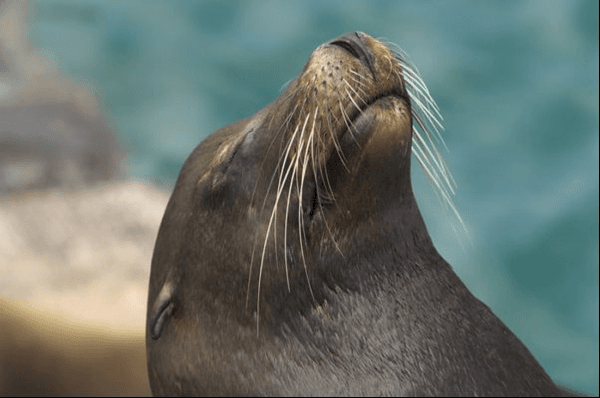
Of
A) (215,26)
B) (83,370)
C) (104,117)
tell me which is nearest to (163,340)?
(83,370)

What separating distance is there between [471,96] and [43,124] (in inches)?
171

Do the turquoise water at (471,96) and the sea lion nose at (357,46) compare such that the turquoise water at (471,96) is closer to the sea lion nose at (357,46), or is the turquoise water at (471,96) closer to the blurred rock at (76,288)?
the blurred rock at (76,288)

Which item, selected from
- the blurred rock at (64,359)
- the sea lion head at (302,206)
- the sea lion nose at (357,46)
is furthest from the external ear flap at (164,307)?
the blurred rock at (64,359)

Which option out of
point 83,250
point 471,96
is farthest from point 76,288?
point 471,96

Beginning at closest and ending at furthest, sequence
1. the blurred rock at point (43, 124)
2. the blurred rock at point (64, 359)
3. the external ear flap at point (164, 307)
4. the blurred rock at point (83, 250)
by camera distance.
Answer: the external ear flap at point (164, 307) → the blurred rock at point (64, 359) → the blurred rock at point (83, 250) → the blurred rock at point (43, 124)

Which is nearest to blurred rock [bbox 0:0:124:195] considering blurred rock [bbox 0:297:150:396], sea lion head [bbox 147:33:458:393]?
blurred rock [bbox 0:297:150:396]

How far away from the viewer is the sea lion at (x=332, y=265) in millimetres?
2971

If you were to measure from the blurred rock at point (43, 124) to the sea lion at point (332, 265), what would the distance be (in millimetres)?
4998

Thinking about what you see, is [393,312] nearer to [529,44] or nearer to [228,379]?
[228,379]

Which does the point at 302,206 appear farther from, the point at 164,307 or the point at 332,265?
the point at 164,307

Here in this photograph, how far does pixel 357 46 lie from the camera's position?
119 inches

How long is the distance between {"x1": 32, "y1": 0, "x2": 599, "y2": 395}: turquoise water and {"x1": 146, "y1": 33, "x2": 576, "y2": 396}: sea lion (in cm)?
496

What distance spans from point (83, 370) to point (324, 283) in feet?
12.0

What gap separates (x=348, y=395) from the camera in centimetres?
297
